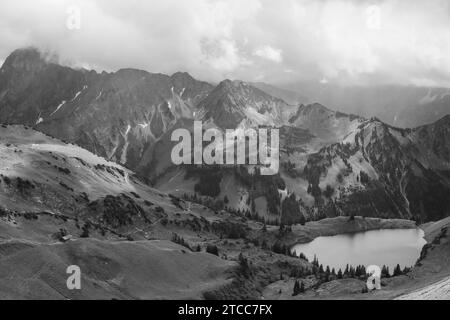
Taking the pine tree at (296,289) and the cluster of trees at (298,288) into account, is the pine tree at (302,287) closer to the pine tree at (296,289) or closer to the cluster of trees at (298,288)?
the cluster of trees at (298,288)

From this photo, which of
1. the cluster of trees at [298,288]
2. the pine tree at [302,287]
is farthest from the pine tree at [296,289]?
the pine tree at [302,287]

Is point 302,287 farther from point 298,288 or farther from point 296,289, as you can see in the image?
point 296,289

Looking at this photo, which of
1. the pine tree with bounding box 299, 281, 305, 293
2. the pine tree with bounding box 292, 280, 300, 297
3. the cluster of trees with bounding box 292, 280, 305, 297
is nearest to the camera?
the pine tree with bounding box 292, 280, 300, 297

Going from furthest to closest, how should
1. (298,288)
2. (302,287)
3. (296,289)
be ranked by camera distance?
1. (302,287)
2. (298,288)
3. (296,289)

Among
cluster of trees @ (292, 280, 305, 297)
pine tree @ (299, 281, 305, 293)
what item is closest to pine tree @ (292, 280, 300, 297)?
cluster of trees @ (292, 280, 305, 297)

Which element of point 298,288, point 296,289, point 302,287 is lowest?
point 296,289

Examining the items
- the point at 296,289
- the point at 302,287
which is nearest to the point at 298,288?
the point at 296,289

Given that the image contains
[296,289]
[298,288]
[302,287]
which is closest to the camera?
[296,289]

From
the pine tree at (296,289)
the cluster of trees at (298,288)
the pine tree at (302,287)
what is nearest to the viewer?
the pine tree at (296,289)

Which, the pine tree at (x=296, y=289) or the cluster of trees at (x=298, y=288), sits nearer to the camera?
the pine tree at (x=296, y=289)

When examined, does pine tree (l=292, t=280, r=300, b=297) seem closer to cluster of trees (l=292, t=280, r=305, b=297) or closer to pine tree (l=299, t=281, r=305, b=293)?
cluster of trees (l=292, t=280, r=305, b=297)

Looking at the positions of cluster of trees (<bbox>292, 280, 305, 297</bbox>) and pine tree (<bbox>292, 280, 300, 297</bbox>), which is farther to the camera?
cluster of trees (<bbox>292, 280, 305, 297</bbox>)

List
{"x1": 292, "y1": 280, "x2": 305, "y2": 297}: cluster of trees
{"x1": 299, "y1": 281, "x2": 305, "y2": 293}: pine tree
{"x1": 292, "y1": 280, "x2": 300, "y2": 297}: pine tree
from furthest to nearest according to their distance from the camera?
1. {"x1": 299, "y1": 281, "x2": 305, "y2": 293}: pine tree
2. {"x1": 292, "y1": 280, "x2": 305, "y2": 297}: cluster of trees
3. {"x1": 292, "y1": 280, "x2": 300, "y2": 297}: pine tree
